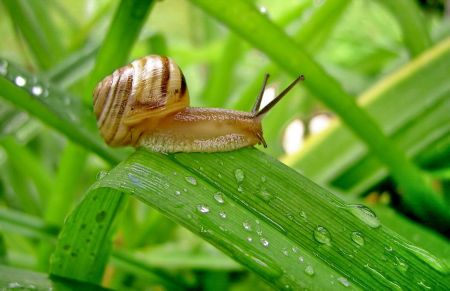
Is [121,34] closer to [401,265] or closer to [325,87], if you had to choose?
[325,87]

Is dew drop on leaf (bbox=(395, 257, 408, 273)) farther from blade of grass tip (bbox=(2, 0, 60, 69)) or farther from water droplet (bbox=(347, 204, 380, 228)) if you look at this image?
blade of grass tip (bbox=(2, 0, 60, 69))

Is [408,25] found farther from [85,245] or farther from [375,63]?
[85,245]

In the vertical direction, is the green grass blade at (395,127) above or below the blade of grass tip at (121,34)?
above

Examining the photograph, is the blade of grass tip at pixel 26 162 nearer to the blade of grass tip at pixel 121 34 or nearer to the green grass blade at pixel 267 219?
the blade of grass tip at pixel 121 34

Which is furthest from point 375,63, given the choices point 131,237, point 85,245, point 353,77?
point 85,245

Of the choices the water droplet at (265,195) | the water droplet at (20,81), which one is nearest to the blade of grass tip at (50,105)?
the water droplet at (20,81)

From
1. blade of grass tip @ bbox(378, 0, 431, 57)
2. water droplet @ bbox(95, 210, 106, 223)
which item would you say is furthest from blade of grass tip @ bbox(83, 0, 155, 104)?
blade of grass tip @ bbox(378, 0, 431, 57)
